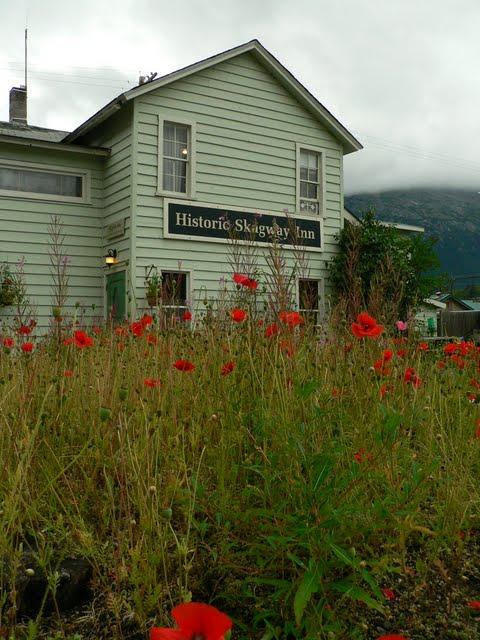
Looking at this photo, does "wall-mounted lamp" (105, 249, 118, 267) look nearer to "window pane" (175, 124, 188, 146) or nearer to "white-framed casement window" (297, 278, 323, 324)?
"window pane" (175, 124, 188, 146)

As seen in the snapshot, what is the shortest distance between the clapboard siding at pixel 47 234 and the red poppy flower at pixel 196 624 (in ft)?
31.5

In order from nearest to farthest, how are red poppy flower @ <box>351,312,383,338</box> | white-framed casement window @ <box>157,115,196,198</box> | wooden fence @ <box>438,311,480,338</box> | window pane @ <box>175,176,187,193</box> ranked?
1. red poppy flower @ <box>351,312,383,338</box>
2. white-framed casement window @ <box>157,115,196,198</box>
3. window pane @ <box>175,176,187,193</box>
4. wooden fence @ <box>438,311,480,338</box>

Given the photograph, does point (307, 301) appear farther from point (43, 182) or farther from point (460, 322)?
point (460, 322)

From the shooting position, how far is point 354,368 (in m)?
2.76

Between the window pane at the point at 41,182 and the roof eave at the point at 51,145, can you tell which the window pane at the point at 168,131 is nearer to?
the roof eave at the point at 51,145

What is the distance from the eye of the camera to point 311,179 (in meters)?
12.9

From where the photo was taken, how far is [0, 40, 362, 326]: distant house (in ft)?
34.3

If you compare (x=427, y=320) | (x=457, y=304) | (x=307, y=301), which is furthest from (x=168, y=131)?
(x=457, y=304)

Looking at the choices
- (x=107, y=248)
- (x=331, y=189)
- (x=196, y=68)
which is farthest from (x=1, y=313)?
(x=331, y=189)

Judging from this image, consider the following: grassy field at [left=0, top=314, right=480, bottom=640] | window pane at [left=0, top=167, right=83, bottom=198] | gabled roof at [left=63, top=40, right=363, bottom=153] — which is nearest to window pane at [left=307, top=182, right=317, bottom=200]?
gabled roof at [left=63, top=40, right=363, bottom=153]

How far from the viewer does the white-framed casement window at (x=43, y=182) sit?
1051 cm

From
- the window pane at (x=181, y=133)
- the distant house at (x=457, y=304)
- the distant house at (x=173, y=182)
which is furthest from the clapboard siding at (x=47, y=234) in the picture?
the distant house at (x=457, y=304)

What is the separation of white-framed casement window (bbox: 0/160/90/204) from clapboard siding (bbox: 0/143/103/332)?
0.28 ft

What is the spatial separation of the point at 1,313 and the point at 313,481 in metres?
9.90
